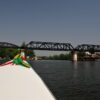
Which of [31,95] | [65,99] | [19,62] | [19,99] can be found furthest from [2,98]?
[65,99]

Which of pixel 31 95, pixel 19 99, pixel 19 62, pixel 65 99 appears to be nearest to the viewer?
pixel 19 99

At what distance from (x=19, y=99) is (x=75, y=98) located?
61.2 ft

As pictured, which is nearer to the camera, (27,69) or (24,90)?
(24,90)

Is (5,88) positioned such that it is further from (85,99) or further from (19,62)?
(85,99)

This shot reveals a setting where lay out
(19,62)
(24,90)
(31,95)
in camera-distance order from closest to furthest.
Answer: (31,95)
(24,90)
(19,62)

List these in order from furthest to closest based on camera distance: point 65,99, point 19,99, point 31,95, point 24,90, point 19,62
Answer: point 65,99
point 19,62
point 24,90
point 31,95
point 19,99

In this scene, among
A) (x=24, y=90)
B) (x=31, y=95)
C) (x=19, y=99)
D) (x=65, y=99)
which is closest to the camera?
(x=19, y=99)

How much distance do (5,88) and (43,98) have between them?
1014 millimetres

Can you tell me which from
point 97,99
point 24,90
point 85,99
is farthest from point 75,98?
point 24,90

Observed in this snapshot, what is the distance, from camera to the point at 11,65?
723 cm

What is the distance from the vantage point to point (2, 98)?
3.01m

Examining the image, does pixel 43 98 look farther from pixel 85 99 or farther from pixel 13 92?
pixel 85 99

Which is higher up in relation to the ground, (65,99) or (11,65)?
(11,65)

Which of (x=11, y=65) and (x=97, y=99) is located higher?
(x=11, y=65)
